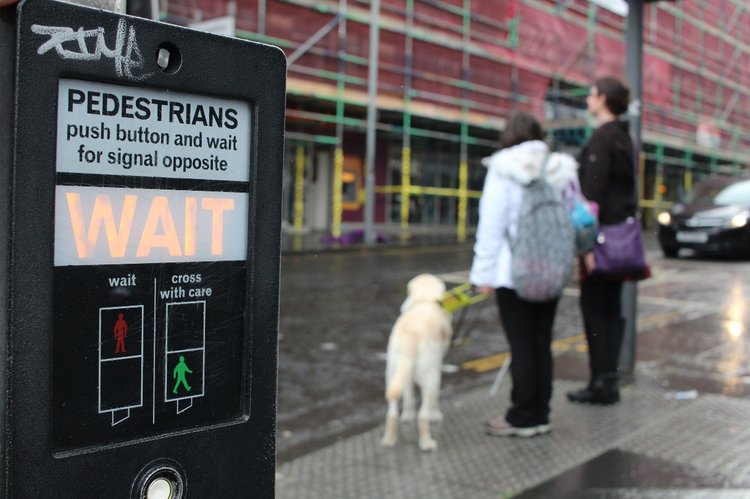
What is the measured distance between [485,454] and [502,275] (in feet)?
2.89

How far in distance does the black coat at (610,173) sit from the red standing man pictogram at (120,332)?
386cm

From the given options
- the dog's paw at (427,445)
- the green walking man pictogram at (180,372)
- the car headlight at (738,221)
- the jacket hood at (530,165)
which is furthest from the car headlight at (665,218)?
the green walking man pictogram at (180,372)

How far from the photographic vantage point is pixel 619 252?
4.60 metres

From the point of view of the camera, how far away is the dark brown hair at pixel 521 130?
431cm

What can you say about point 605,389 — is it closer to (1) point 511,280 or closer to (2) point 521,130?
(1) point 511,280

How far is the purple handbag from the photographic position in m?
4.59

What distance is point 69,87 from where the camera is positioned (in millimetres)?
1135

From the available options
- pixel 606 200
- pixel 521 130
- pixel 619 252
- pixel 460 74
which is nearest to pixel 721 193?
pixel 460 74

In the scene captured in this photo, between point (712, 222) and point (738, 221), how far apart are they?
0.46m

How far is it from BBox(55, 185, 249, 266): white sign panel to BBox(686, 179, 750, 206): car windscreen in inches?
614

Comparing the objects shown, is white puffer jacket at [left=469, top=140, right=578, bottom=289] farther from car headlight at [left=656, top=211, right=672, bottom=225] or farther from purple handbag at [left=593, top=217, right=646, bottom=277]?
car headlight at [left=656, top=211, right=672, bottom=225]

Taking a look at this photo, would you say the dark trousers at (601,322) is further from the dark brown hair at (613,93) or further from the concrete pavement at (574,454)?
the dark brown hair at (613,93)

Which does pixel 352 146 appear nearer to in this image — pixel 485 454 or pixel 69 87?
pixel 485 454

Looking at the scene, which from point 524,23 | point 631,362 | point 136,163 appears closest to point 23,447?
point 136,163
